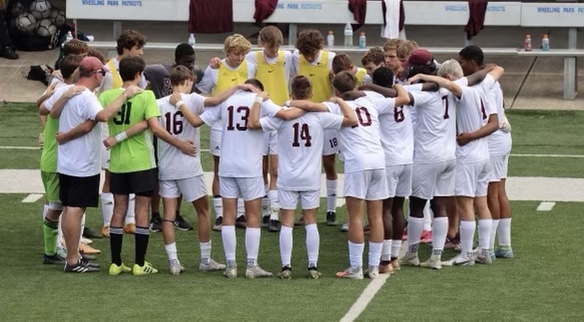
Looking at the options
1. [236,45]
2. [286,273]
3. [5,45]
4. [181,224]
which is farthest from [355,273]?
Answer: [5,45]

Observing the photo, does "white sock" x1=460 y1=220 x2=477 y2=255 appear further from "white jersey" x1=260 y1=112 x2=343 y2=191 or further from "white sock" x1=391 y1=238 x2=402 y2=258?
"white jersey" x1=260 y1=112 x2=343 y2=191

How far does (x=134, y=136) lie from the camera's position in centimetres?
1262

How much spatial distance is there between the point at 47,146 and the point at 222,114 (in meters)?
1.65

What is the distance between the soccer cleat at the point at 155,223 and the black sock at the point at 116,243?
1974 millimetres

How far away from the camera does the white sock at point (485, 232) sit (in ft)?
43.4

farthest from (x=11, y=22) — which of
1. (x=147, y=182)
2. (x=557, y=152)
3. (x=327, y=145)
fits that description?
(x=147, y=182)

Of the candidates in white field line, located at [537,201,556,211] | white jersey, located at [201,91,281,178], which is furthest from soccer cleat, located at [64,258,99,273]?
white field line, located at [537,201,556,211]

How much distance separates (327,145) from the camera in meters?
14.9

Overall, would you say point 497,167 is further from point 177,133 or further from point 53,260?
point 53,260

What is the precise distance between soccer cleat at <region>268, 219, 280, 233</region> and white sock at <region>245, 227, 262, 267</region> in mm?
2089

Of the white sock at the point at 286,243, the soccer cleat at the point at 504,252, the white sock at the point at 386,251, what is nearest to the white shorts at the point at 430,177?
the white sock at the point at 386,251

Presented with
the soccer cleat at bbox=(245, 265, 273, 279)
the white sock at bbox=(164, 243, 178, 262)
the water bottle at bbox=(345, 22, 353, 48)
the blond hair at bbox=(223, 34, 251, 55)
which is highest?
the blond hair at bbox=(223, 34, 251, 55)

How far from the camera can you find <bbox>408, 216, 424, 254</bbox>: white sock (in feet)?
42.7

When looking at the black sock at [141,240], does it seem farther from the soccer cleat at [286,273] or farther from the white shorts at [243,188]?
the soccer cleat at [286,273]
